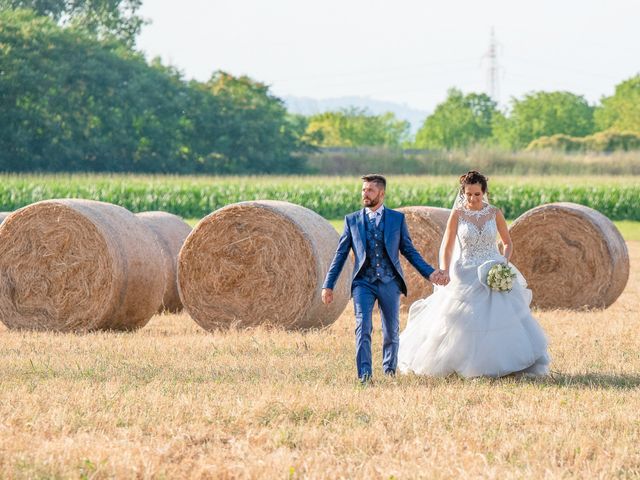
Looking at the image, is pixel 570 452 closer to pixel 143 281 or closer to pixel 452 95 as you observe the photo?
pixel 143 281

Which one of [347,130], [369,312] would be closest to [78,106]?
[369,312]

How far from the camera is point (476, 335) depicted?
10.6 metres

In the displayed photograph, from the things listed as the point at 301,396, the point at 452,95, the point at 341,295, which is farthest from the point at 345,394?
the point at 452,95

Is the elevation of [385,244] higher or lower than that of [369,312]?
higher

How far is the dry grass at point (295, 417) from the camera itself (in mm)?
7324

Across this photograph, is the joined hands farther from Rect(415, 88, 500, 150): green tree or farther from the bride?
Rect(415, 88, 500, 150): green tree

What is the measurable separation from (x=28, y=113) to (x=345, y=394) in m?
53.3

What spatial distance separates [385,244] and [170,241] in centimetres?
696

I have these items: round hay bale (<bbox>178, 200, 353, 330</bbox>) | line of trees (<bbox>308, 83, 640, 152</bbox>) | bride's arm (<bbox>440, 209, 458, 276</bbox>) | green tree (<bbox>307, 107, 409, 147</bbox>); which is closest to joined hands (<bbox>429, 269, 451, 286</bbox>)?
bride's arm (<bbox>440, 209, 458, 276</bbox>)

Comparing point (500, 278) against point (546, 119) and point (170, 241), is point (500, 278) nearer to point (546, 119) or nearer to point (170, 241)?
point (170, 241)

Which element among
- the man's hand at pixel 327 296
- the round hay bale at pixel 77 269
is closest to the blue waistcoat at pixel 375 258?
the man's hand at pixel 327 296

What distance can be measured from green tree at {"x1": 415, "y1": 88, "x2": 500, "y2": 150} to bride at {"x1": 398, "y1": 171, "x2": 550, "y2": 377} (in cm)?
11331

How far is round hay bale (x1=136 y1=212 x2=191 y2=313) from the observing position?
16.5 meters

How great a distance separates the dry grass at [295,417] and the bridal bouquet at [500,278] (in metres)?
0.76
